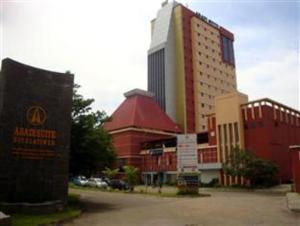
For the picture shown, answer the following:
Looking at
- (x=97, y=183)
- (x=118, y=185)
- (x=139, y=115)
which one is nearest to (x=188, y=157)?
(x=118, y=185)

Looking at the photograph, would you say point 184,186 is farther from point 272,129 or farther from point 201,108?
point 201,108

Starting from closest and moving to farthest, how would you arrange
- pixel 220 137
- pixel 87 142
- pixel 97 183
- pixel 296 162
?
pixel 87 142, pixel 296 162, pixel 97 183, pixel 220 137

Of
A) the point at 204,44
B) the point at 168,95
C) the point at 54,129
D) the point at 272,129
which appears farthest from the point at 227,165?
the point at 204,44

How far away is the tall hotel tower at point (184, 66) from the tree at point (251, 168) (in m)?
37.9

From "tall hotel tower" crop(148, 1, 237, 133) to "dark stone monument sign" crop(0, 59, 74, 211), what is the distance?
204 feet

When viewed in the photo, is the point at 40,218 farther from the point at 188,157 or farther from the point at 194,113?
the point at 194,113

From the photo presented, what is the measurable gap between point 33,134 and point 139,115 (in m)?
50.3

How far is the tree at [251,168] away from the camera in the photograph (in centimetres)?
4022

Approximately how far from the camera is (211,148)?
54.1 metres

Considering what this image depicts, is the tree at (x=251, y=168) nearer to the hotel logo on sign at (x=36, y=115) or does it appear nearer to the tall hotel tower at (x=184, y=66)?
the hotel logo on sign at (x=36, y=115)

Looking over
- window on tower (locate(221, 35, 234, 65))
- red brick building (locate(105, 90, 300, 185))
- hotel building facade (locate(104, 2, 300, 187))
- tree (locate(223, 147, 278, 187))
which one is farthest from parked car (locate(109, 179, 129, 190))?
window on tower (locate(221, 35, 234, 65))

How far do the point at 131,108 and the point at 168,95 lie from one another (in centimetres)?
1457

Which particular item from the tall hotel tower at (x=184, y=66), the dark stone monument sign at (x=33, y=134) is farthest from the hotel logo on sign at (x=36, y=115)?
the tall hotel tower at (x=184, y=66)

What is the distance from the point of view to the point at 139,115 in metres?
67.7
